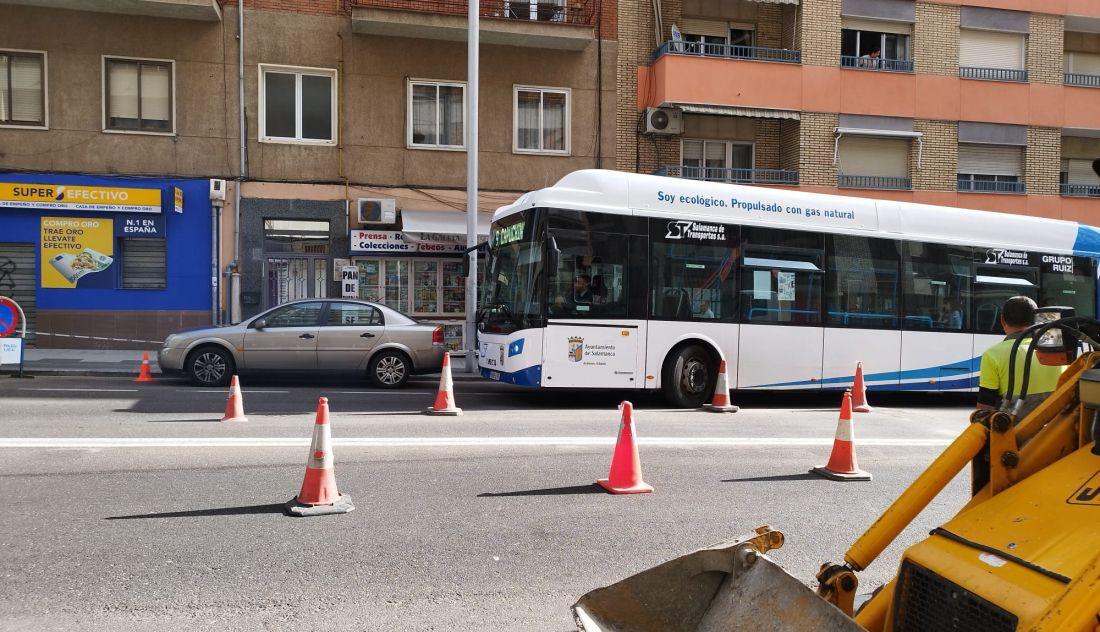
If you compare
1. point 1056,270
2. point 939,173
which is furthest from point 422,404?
point 939,173

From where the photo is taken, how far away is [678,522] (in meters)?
5.81

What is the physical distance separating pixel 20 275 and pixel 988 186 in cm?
2459

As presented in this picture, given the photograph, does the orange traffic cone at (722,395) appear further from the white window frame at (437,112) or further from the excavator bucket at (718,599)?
the white window frame at (437,112)

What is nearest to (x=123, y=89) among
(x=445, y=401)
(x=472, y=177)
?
(x=472, y=177)

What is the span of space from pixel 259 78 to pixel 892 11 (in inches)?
647

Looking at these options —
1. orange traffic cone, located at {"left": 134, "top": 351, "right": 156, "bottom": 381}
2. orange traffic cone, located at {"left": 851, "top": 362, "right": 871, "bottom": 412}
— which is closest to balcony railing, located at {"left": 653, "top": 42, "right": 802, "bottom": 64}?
orange traffic cone, located at {"left": 851, "top": 362, "right": 871, "bottom": 412}

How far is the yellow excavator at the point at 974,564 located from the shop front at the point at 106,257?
1802 centimetres

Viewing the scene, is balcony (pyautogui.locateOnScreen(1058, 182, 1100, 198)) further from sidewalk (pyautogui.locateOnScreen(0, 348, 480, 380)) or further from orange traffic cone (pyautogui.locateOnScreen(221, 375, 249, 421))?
orange traffic cone (pyautogui.locateOnScreen(221, 375, 249, 421))

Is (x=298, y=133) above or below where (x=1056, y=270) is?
above

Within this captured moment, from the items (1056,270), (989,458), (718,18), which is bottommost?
(989,458)

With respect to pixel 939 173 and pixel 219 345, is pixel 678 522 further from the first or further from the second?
pixel 939 173

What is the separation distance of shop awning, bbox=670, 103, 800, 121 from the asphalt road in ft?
39.3

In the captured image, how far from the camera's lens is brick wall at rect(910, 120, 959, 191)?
2261cm

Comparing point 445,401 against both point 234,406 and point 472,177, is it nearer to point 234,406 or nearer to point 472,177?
point 234,406
